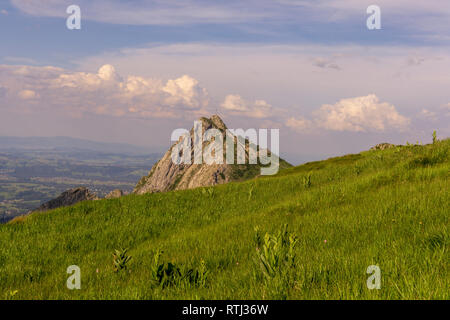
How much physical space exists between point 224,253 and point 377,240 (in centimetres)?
350

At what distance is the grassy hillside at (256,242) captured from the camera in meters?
4.75

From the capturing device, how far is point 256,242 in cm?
810

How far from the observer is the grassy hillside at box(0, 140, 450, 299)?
4754 mm

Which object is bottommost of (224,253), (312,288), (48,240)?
(48,240)
